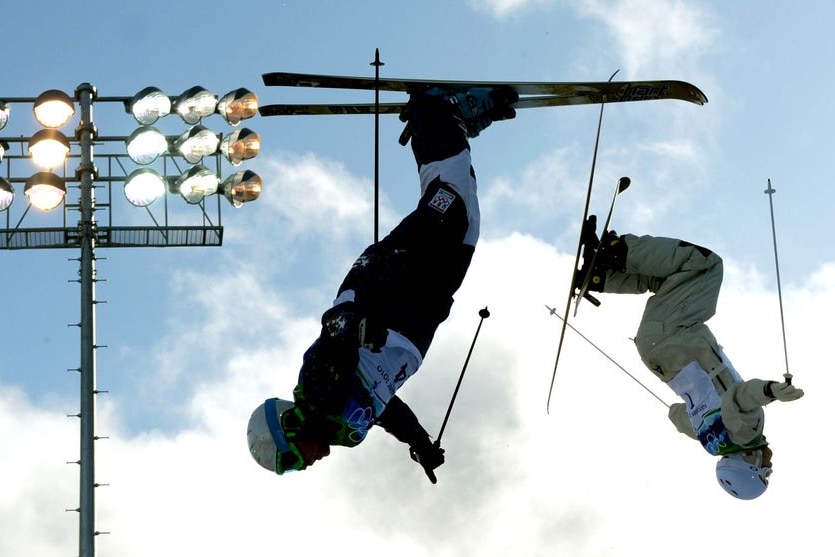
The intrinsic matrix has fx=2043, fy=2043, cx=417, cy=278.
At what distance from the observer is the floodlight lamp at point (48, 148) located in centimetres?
1571

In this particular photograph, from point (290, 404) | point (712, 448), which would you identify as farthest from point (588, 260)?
point (290, 404)

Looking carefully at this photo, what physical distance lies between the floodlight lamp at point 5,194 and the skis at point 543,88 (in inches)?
157

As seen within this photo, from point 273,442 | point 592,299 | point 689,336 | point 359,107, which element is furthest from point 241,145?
point 689,336

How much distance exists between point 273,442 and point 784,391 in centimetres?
298

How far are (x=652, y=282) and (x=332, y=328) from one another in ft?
8.37

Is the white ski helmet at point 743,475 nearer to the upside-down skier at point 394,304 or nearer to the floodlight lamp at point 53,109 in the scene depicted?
the upside-down skier at point 394,304

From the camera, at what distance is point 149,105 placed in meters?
15.8

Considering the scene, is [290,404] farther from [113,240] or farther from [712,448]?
[113,240]

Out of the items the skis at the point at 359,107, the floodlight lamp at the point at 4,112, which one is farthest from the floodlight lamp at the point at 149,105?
the skis at the point at 359,107

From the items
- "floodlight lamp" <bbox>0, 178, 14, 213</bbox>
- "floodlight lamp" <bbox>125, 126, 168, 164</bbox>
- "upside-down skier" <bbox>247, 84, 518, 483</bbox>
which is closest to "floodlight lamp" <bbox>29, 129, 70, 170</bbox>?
"floodlight lamp" <bbox>0, 178, 14, 213</bbox>

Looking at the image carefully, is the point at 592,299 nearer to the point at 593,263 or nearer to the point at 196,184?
the point at 593,263

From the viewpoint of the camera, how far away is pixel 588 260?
12891 mm

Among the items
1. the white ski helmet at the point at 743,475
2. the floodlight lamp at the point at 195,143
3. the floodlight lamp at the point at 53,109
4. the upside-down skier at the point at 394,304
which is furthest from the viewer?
the floodlight lamp at the point at 195,143

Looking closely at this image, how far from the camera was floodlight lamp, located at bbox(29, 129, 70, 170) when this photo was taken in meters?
15.7
